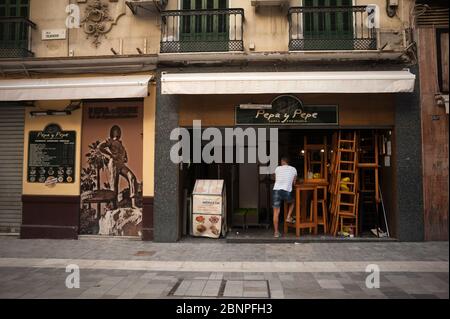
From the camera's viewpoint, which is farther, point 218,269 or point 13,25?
point 13,25

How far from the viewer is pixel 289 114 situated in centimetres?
941

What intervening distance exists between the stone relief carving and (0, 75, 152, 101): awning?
1272mm

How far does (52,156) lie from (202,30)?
5.06m

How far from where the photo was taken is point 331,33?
9594 millimetres

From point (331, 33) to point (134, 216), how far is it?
6745 mm

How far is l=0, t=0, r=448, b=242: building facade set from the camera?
354 inches

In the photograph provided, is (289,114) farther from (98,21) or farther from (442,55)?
(98,21)

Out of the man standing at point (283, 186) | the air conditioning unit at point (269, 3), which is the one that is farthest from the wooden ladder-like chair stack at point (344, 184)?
the air conditioning unit at point (269, 3)

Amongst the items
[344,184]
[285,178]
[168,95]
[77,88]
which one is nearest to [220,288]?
[285,178]

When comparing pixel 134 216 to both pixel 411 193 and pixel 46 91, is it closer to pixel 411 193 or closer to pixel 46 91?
pixel 46 91

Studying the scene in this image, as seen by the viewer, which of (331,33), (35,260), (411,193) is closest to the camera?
(35,260)

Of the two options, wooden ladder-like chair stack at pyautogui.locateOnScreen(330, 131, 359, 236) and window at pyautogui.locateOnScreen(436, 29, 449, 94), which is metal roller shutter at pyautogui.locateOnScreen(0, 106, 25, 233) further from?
window at pyautogui.locateOnScreen(436, 29, 449, 94)

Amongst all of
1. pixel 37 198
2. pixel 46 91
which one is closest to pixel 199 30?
pixel 46 91

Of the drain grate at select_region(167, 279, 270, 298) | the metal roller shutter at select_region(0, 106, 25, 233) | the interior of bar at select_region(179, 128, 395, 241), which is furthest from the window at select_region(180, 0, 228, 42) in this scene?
the drain grate at select_region(167, 279, 270, 298)
